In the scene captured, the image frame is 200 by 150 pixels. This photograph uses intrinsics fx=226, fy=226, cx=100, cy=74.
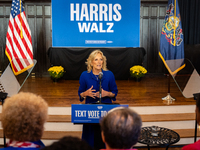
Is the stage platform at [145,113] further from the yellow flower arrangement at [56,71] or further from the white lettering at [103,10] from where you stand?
the white lettering at [103,10]

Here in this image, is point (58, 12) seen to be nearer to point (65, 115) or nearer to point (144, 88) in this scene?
point (144, 88)

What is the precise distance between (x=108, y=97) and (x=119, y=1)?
4.97m

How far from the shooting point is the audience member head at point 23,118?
3.83ft

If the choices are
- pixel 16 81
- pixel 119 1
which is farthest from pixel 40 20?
pixel 16 81

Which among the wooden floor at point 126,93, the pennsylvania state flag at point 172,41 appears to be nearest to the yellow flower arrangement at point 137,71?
the wooden floor at point 126,93

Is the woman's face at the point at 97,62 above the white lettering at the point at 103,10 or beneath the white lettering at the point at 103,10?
beneath

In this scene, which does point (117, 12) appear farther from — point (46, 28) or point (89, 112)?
point (89, 112)

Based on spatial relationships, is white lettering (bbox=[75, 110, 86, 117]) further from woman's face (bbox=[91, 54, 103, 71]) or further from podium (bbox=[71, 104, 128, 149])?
woman's face (bbox=[91, 54, 103, 71])

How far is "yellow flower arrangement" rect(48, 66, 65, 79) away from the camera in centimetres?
678

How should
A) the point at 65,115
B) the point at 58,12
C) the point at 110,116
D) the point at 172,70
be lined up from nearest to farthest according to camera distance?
1. the point at 110,116
2. the point at 65,115
3. the point at 172,70
4. the point at 58,12

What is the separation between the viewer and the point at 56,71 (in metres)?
6.77

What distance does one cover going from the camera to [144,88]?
6.02m

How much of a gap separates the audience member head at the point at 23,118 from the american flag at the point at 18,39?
4304 mm

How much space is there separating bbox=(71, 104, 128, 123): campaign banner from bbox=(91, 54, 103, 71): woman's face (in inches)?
43.6
